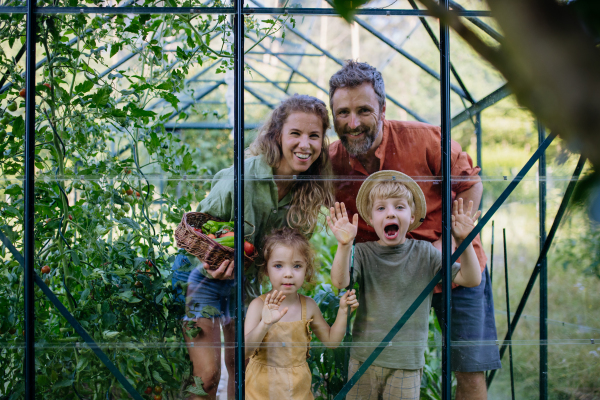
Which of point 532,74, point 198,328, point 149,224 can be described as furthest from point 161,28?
point 532,74

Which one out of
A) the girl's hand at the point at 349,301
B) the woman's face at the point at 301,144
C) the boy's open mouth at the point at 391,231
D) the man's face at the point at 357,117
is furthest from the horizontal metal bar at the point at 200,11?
the girl's hand at the point at 349,301

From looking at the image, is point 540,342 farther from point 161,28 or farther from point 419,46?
point 161,28

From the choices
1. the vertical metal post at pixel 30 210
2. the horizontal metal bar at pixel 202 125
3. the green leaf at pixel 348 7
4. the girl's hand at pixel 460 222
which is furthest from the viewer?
the horizontal metal bar at pixel 202 125

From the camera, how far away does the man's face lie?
2.18 metres

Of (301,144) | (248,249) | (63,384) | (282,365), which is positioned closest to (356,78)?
(301,144)

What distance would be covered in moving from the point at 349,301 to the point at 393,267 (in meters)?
0.24

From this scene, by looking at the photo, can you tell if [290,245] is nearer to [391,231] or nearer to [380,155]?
[391,231]

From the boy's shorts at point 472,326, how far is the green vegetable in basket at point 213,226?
3.19 ft

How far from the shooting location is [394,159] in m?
2.20

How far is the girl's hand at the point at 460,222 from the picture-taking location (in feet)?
7.10

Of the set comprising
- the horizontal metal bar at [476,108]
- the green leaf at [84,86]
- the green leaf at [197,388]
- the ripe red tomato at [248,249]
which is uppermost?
the green leaf at [84,86]

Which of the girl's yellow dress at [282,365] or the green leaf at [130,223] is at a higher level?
the green leaf at [130,223]

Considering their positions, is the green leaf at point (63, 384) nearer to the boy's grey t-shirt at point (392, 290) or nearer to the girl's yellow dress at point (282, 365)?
the girl's yellow dress at point (282, 365)

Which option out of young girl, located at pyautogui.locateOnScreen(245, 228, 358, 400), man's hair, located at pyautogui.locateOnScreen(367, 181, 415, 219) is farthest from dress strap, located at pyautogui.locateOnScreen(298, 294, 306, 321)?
man's hair, located at pyautogui.locateOnScreen(367, 181, 415, 219)
